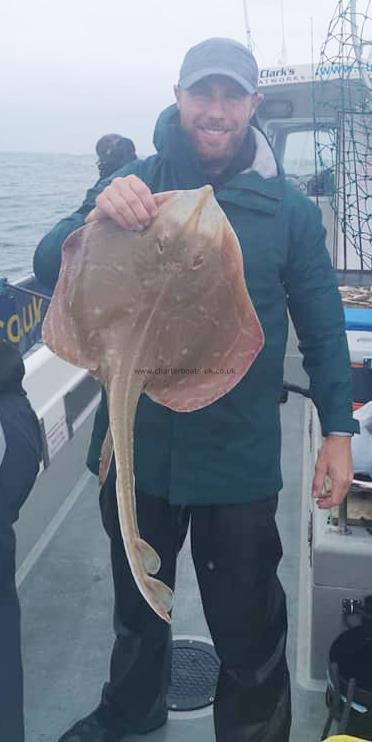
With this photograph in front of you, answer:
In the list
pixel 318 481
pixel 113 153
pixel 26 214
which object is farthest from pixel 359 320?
pixel 26 214

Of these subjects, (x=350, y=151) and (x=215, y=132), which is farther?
(x=350, y=151)

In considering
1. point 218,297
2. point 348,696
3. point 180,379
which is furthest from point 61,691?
point 218,297

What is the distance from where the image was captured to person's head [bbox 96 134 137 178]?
6.53m

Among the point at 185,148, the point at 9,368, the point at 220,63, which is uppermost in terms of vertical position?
the point at 220,63

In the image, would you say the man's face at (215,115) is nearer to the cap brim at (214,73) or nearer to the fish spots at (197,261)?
the cap brim at (214,73)

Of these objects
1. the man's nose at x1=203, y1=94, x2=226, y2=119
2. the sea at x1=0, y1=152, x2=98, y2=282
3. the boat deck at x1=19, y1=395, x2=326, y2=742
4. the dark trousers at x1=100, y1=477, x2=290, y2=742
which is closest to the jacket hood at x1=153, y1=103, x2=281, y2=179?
the man's nose at x1=203, y1=94, x2=226, y2=119

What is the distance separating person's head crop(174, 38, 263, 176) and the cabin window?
5750mm

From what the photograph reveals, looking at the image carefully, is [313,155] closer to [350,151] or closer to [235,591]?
[350,151]

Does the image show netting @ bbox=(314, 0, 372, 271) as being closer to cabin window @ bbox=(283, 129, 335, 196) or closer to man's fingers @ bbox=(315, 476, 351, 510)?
cabin window @ bbox=(283, 129, 335, 196)

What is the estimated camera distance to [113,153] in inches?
257

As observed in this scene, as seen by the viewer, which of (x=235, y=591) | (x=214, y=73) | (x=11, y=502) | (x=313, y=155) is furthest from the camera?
(x=313, y=155)

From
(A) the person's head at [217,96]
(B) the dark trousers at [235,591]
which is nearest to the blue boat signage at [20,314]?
(B) the dark trousers at [235,591]

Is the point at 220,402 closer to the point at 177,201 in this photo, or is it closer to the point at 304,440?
the point at 177,201

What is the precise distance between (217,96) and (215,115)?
6 centimetres
